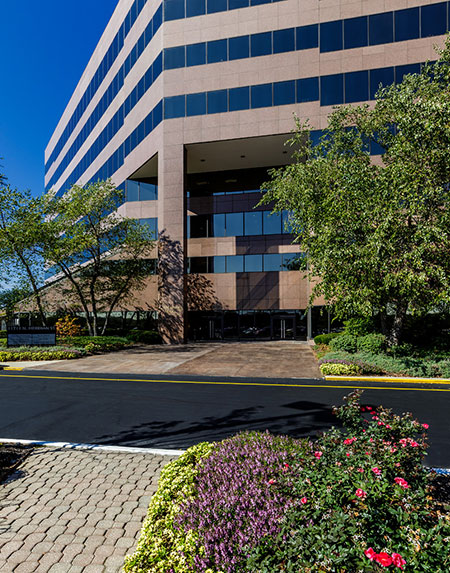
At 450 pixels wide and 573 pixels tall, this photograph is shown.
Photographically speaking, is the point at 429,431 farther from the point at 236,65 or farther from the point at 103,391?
the point at 236,65

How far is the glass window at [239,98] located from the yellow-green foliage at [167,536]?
27.6 metres

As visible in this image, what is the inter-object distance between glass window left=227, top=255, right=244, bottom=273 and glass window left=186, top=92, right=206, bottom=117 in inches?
464

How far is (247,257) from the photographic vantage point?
31562 millimetres

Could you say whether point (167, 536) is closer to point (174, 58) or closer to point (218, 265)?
point (218, 265)

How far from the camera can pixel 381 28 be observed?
2434cm

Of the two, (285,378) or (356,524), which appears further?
(285,378)

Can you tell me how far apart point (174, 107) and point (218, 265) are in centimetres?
1317

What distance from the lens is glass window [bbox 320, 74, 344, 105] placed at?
25.2m

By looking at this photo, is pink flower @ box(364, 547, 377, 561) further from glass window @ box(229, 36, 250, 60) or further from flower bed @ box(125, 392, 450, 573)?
glass window @ box(229, 36, 250, 60)

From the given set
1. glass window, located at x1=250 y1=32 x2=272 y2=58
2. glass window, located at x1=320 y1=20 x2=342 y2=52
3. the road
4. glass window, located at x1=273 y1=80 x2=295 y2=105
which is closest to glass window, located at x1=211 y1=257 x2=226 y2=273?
glass window, located at x1=273 y1=80 x2=295 y2=105

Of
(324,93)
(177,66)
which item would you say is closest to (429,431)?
(324,93)

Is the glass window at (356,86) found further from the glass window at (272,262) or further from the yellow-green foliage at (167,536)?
the yellow-green foliage at (167,536)

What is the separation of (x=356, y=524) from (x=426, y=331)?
64.1 ft

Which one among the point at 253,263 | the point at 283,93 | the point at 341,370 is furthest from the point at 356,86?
the point at 341,370
